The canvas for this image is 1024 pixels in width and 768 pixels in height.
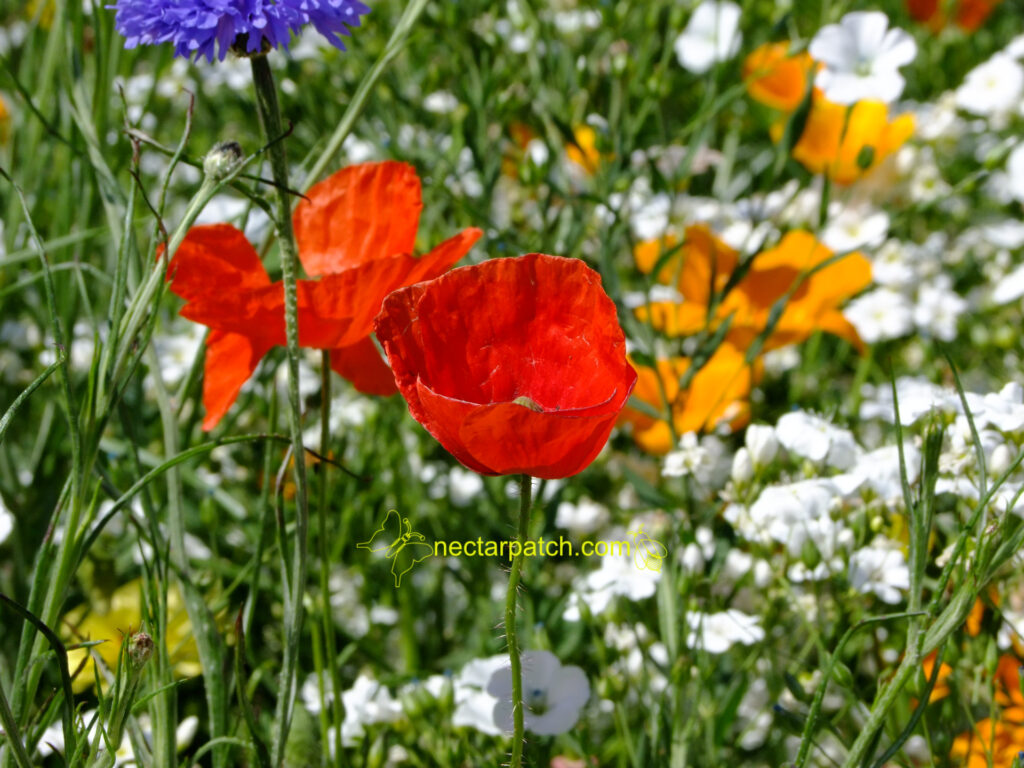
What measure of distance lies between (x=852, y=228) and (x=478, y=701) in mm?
895

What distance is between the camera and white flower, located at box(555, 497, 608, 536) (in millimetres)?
1111

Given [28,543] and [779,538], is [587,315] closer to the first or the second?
[779,538]

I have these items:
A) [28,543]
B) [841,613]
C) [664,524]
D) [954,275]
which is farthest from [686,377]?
[954,275]

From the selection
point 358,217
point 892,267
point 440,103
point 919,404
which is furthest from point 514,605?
point 440,103

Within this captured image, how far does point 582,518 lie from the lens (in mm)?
1111

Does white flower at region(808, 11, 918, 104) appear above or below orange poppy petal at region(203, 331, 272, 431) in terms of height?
above

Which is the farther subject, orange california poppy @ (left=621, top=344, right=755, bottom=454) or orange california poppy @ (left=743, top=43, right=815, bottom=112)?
orange california poppy @ (left=743, top=43, right=815, bottom=112)

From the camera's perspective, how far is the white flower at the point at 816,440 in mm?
810

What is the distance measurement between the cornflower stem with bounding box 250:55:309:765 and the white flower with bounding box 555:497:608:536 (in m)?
0.50

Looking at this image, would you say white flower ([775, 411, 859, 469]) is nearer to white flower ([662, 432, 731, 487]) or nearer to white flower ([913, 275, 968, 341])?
white flower ([662, 432, 731, 487])

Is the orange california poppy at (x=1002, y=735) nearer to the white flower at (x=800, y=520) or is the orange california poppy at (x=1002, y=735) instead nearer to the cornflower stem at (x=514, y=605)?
the white flower at (x=800, y=520)

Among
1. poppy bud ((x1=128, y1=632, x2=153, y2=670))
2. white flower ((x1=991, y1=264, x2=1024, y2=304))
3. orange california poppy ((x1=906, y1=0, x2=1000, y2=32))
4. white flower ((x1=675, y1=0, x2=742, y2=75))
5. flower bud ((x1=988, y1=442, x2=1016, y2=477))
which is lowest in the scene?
poppy bud ((x1=128, y1=632, x2=153, y2=670))

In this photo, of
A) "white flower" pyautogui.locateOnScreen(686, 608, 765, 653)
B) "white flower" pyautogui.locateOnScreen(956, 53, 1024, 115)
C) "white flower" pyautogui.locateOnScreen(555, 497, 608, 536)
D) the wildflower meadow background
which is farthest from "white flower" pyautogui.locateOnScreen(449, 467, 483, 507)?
"white flower" pyautogui.locateOnScreen(956, 53, 1024, 115)

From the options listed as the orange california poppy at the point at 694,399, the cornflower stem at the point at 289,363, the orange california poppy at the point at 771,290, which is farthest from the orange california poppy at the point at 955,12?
the cornflower stem at the point at 289,363
